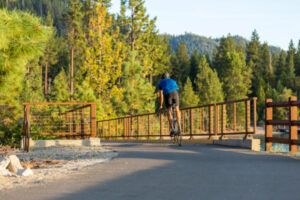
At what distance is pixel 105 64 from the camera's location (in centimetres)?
3472

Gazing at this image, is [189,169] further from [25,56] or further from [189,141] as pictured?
[189,141]

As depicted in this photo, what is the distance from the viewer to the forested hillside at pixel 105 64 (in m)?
8.88

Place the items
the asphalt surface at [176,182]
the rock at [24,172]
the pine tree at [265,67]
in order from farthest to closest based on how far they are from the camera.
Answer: the pine tree at [265,67]
the rock at [24,172]
the asphalt surface at [176,182]

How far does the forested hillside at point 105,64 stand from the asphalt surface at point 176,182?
12.7 ft

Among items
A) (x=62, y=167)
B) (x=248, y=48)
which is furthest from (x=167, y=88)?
(x=248, y=48)

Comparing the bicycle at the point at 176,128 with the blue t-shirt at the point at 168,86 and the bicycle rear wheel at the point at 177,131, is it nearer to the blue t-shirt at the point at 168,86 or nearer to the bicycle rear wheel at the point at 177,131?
the bicycle rear wheel at the point at 177,131

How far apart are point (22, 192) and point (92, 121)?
25.8ft

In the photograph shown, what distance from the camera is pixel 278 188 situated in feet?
14.9

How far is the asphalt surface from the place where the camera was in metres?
4.27

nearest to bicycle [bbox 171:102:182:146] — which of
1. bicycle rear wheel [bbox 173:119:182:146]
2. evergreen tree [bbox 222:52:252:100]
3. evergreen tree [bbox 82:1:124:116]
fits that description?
bicycle rear wheel [bbox 173:119:182:146]

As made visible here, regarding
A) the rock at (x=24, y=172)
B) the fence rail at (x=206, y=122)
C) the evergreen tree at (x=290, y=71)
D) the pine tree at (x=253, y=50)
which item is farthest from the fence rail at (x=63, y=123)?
the pine tree at (x=253, y=50)

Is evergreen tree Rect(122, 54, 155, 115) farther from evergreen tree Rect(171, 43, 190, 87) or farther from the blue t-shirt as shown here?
evergreen tree Rect(171, 43, 190, 87)

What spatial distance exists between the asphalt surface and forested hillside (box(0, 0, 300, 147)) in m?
3.86

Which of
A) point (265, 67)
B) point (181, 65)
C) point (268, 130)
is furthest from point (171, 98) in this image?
point (265, 67)
